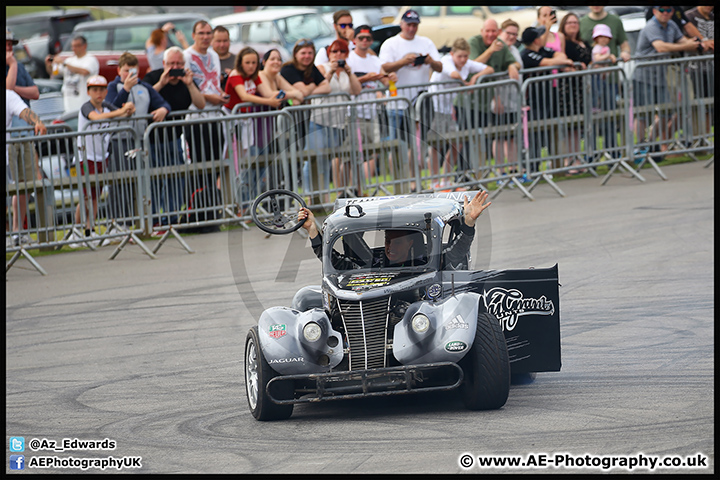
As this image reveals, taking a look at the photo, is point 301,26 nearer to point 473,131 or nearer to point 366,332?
point 473,131

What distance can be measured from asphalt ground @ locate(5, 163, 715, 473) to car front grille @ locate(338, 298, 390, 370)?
1.24 ft

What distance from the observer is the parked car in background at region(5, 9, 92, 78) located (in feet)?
102

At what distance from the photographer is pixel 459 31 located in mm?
26438

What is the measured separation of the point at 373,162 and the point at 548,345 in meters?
7.51

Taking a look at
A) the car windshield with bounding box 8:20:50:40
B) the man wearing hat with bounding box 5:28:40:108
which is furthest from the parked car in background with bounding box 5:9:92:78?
the man wearing hat with bounding box 5:28:40:108

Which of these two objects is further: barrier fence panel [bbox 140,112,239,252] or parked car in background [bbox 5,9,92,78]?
parked car in background [bbox 5,9,92,78]

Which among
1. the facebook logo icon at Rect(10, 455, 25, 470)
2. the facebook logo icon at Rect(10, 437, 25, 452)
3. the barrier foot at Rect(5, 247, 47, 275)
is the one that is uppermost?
Answer: the facebook logo icon at Rect(10, 455, 25, 470)

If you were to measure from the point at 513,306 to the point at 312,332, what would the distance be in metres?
1.35

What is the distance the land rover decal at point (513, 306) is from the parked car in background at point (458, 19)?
19.8 metres

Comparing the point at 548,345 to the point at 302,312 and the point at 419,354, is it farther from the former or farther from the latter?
the point at 302,312

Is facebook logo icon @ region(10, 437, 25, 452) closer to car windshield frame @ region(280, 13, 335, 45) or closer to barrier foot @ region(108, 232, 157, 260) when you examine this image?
barrier foot @ region(108, 232, 157, 260)

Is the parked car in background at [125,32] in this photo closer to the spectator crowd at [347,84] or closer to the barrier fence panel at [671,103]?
the spectator crowd at [347,84]

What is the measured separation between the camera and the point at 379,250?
23.8 feet

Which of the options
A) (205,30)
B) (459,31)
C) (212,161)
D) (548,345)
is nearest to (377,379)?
(548,345)
